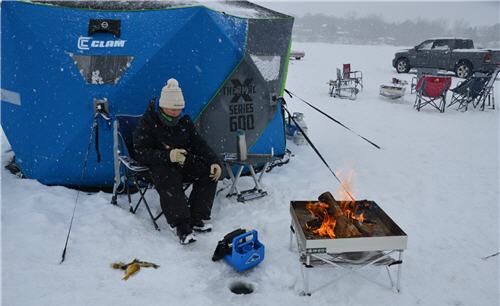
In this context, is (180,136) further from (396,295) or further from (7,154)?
(7,154)

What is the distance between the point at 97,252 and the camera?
3.48 metres

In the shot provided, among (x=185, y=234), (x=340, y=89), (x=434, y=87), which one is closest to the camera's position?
(x=185, y=234)

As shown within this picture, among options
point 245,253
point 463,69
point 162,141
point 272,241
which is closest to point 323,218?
point 245,253

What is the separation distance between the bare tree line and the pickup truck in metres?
66.6

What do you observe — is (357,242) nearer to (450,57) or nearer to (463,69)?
(463,69)

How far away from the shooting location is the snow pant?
12.2 feet

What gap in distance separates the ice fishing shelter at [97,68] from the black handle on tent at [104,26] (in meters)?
0.01

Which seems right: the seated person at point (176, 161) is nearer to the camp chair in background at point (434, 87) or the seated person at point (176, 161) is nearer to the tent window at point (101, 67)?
the tent window at point (101, 67)

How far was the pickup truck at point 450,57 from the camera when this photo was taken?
52.3 feet

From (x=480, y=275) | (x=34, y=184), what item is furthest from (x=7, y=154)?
(x=480, y=275)

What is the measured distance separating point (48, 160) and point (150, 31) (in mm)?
1990

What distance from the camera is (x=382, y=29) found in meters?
94.2

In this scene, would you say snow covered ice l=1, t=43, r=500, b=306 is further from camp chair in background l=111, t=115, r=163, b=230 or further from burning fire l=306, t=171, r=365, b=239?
burning fire l=306, t=171, r=365, b=239

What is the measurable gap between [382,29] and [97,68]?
328ft
